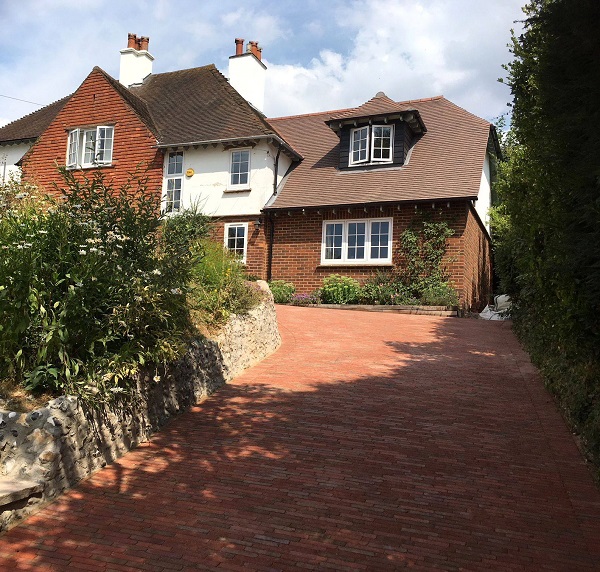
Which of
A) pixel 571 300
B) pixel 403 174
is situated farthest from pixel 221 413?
pixel 403 174

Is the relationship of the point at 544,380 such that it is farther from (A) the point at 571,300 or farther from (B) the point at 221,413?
(B) the point at 221,413

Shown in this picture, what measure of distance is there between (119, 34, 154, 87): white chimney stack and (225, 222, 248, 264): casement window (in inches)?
390

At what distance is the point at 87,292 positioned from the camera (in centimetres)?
596

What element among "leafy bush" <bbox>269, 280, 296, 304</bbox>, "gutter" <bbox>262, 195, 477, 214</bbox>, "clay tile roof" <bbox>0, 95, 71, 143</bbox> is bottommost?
"leafy bush" <bbox>269, 280, 296, 304</bbox>

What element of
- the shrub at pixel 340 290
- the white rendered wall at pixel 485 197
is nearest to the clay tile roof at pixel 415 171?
the white rendered wall at pixel 485 197

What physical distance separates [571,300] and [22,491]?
518 cm

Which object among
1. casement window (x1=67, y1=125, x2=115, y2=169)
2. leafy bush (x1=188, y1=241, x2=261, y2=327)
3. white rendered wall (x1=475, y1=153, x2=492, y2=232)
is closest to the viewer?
leafy bush (x1=188, y1=241, x2=261, y2=327)

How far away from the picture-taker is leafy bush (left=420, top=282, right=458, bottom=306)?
57.2 ft

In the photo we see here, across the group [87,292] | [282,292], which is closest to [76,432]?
[87,292]

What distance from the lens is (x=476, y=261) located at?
68.6 ft

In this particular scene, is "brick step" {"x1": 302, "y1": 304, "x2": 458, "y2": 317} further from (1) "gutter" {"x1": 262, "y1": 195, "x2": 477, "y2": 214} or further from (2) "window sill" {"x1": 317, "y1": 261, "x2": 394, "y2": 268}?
(1) "gutter" {"x1": 262, "y1": 195, "x2": 477, "y2": 214}

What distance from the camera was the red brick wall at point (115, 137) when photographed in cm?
2217

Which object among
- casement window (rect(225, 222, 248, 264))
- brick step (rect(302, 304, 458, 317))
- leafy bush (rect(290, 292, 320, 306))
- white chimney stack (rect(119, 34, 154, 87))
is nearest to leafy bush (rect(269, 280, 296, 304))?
leafy bush (rect(290, 292, 320, 306))

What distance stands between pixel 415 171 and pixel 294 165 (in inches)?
198
